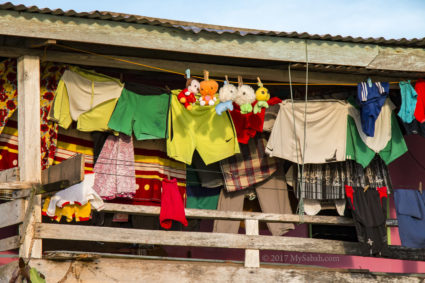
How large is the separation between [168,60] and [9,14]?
2.12 metres

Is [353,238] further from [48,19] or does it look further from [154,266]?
[48,19]

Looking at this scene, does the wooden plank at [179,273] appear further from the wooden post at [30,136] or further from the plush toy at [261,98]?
the plush toy at [261,98]

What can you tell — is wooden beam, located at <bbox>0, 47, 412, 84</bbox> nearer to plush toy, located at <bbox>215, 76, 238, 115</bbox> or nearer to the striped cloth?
plush toy, located at <bbox>215, 76, 238, 115</bbox>

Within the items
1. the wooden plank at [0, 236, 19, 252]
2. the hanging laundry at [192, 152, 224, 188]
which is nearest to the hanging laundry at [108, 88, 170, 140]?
the hanging laundry at [192, 152, 224, 188]

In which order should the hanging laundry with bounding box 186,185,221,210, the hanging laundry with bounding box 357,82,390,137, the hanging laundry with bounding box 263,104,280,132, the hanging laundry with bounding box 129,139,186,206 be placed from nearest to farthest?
the hanging laundry with bounding box 357,82,390,137
the hanging laundry with bounding box 129,139,186,206
the hanging laundry with bounding box 263,104,280,132
the hanging laundry with bounding box 186,185,221,210

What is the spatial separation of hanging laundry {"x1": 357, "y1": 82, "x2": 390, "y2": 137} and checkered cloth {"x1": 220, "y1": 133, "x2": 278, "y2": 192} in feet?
4.60

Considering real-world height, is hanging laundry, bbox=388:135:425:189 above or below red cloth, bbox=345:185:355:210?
above

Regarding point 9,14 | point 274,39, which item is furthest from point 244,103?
point 9,14

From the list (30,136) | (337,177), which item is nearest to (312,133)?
(337,177)

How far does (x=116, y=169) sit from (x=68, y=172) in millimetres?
1716

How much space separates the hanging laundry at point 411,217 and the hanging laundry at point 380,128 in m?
0.71

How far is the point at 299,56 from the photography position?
918 cm

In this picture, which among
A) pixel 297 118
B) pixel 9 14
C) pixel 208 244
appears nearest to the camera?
pixel 9 14

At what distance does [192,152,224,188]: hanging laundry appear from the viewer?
10164mm
